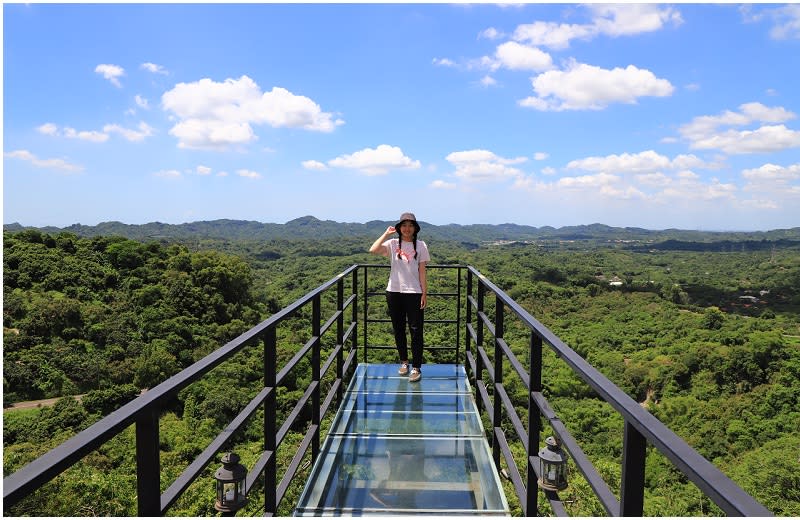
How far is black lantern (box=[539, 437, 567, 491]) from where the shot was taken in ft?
5.91

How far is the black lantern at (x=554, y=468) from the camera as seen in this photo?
1.80m

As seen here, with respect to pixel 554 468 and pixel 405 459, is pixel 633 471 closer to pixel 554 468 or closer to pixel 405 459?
pixel 554 468

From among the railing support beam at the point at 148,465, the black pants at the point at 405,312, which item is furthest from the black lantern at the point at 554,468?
the black pants at the point at 405,312

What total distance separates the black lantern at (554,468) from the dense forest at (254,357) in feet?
36.7

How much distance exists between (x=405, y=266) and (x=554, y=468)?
96.2 inches

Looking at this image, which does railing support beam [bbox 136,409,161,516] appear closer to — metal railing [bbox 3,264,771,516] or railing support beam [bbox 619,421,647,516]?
metal railing [bbox 3,264,771,516]

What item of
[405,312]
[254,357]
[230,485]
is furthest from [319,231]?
[230,485]

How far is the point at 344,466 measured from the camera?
2.95m

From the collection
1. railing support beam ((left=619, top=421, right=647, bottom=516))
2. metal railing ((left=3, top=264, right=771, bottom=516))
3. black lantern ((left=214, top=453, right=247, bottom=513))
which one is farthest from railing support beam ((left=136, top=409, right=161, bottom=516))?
railing support beam ((left=619, top=421, right=647, bottom=516))

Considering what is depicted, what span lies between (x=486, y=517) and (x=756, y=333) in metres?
46.3

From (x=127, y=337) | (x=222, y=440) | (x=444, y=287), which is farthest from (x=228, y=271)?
(x=222, y=440)

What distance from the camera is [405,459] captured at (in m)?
3.04

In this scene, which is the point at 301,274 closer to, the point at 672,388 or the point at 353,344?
the point at 672,388

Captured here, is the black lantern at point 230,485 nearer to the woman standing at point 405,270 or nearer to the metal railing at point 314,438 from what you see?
the metal railing at point 314,438
